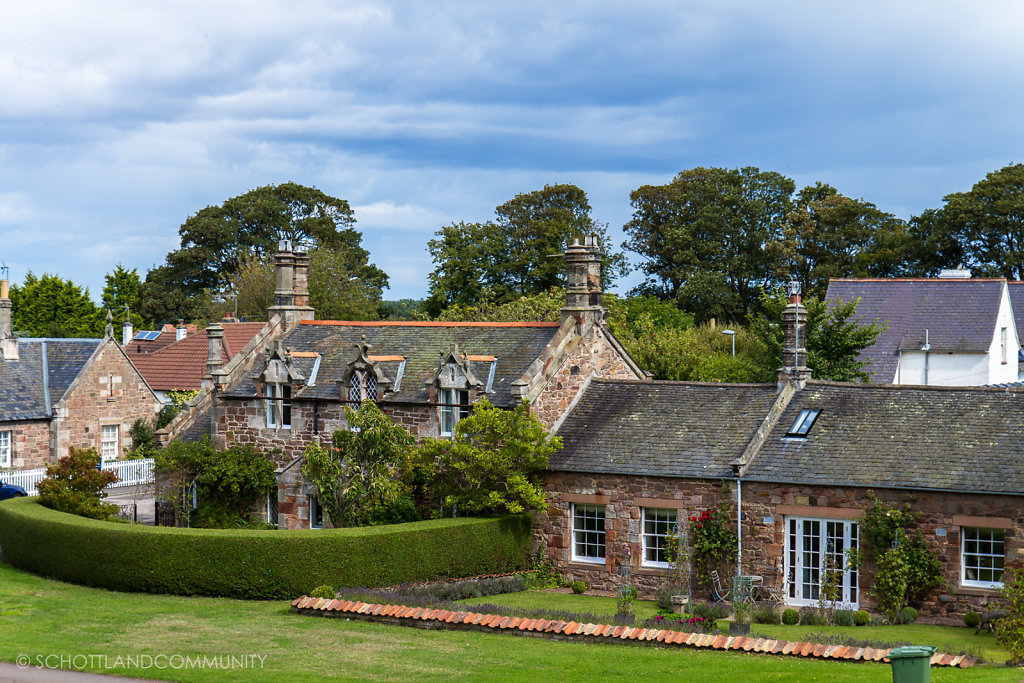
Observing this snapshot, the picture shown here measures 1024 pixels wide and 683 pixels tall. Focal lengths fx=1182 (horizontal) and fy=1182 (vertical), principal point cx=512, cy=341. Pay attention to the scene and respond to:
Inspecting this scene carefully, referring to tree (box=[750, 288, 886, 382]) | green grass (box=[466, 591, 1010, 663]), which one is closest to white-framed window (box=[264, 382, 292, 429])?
green grass (box=[466, 591, 1010, 663])

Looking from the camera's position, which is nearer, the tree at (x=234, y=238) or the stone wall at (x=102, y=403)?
the stone wall at (x=102, y=403)

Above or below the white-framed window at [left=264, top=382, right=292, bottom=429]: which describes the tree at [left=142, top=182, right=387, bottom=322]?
above

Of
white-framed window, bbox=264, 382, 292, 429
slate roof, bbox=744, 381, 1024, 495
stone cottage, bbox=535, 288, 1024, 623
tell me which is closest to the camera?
stone cottage, bbox=535, 288, 1024, 623

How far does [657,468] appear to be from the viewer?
97.6ft

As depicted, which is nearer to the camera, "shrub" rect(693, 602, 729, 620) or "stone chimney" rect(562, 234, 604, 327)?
"shrub" rect(693, 602, 729, 620)

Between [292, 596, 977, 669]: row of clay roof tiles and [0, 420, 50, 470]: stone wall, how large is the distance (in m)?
28.3

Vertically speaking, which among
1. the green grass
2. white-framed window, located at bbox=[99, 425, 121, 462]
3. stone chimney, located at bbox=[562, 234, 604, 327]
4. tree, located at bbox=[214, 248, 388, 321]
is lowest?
the green grass

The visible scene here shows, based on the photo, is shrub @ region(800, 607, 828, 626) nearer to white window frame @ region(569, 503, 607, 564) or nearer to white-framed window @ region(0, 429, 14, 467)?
white window frame @ region(569, 503, 607, 564)

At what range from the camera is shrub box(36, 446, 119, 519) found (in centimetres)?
3144

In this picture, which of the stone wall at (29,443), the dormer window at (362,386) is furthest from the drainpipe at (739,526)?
the stone wall at (29,443)

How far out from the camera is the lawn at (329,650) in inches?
752

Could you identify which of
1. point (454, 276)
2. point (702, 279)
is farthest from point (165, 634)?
point (702, 279)

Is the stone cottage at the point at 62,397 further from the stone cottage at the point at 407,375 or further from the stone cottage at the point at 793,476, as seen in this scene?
the stone cottage at the point at 793,476

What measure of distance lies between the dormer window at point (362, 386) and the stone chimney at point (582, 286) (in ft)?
18.8
